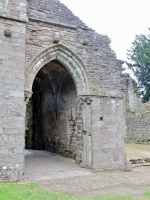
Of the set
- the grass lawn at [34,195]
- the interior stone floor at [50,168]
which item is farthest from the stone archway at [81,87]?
the grass lawn at [34,195]

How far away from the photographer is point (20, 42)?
21.9ft

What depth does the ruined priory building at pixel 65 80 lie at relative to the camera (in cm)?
639

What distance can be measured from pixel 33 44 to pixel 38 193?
161 inches

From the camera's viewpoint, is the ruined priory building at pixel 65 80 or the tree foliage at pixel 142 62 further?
the tree foliage at pixel 142 62

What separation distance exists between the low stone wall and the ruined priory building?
7.96m

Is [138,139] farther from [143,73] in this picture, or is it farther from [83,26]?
[143,73]

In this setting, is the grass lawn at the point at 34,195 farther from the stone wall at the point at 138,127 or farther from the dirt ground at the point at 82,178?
the stone wall at the point at 138,127

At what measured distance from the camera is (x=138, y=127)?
16.8 m

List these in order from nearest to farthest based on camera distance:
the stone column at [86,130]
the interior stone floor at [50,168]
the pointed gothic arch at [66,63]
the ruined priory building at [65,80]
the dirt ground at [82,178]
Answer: the dirt ground at [82,178], the ruined priory building at [65,80], the interior stone floor at [50,168], the pointed gothic arch at [66,63], the stone column at [86,130]

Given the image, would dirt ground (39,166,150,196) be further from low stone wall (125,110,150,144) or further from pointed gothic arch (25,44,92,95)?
low stone wall (125,110,150,144)

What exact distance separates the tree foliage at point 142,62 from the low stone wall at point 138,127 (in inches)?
430

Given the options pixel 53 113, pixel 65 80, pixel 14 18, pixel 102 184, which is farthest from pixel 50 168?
pixel 14 18

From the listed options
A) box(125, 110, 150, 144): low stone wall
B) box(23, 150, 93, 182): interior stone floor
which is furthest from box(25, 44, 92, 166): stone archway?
box(125, 110, 150, 144): low stone wall

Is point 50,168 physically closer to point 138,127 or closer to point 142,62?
point 138,127
